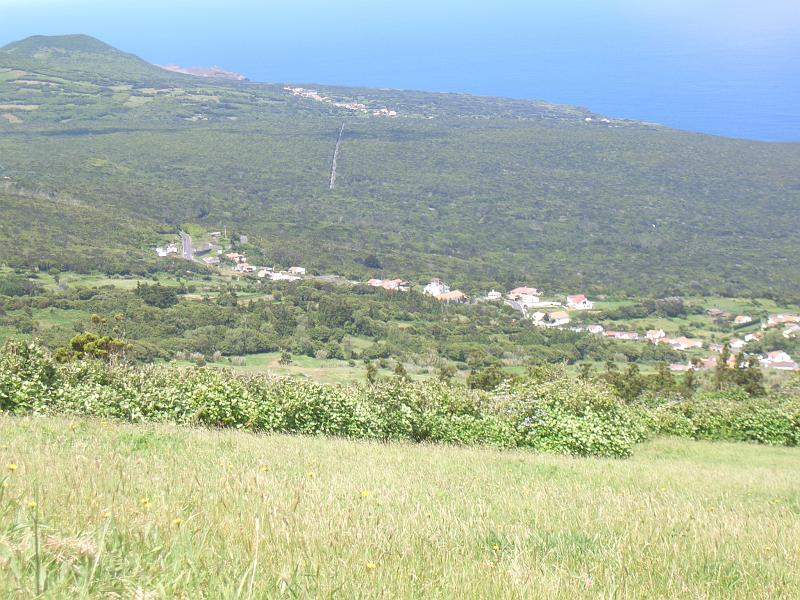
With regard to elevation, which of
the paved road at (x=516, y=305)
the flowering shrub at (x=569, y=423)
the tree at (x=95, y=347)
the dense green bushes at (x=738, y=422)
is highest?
the flowering shrub at (x=569, y=423)

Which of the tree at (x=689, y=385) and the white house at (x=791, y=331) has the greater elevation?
the tree at (x=689, y=385)

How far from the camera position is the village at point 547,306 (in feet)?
157

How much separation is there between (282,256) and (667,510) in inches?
2435

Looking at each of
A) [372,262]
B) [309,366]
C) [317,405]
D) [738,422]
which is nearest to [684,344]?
[309,366]

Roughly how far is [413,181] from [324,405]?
9961 cm

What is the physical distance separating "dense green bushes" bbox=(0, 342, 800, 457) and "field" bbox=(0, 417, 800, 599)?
4.74 m

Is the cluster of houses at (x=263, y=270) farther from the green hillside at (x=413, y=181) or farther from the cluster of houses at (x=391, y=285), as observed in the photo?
the cluster of houses at (x=391, y=285)

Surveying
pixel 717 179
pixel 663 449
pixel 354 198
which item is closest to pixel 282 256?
pixel 354 198

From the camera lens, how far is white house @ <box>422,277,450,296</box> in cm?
5806

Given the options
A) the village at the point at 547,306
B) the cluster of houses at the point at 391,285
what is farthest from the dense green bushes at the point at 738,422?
the cluster of houses at the point at 391,285

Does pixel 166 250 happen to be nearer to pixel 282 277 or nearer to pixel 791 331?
pixel 282 277

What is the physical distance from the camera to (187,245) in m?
62.7

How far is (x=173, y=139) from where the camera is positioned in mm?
113062

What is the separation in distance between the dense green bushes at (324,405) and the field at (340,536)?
187 inches
